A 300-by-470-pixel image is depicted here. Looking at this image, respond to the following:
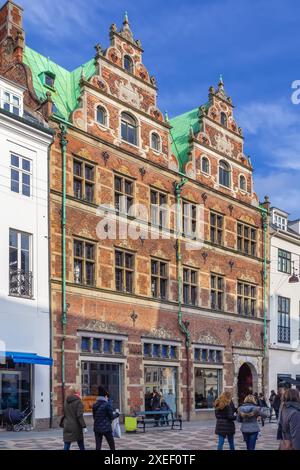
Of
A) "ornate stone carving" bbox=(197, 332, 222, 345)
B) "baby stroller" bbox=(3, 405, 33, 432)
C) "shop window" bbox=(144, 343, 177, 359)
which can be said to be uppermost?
"ornate stone carving" bbox=(197, 332, 222, 345)

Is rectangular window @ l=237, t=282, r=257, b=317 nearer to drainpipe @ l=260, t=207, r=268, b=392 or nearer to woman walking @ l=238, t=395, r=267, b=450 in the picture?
drainpipe @ l=260, t=207, r=268, b=392

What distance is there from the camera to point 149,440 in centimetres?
2011

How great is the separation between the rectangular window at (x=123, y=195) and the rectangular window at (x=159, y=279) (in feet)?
9.41

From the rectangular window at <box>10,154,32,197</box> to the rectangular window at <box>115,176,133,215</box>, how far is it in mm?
4816

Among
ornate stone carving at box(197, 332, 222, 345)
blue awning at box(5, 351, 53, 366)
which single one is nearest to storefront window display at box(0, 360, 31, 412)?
blue awning at box(5, 351, 53, 366)

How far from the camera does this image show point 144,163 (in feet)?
97.8

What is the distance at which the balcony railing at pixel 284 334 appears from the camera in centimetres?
3791

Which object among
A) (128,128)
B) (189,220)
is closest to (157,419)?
(189,220)

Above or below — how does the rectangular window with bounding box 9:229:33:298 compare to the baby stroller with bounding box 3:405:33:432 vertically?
above

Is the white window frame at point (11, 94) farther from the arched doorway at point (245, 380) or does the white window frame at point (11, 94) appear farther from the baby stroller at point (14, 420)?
the arched doorway at point (245, 380)

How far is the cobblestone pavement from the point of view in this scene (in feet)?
58.4

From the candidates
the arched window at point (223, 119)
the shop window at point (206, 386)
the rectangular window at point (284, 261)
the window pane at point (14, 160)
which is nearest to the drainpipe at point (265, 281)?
the rectangular window at point (284, 261)
